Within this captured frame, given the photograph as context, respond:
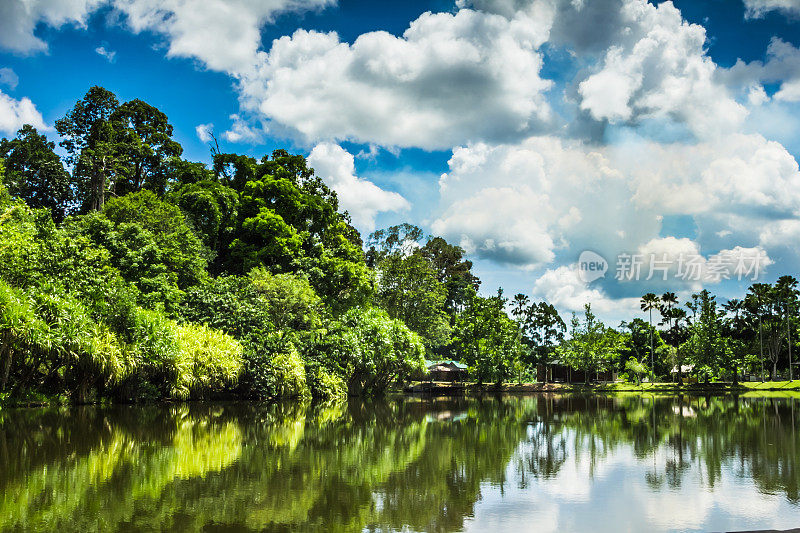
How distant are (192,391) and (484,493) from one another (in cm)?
2072

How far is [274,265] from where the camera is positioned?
116ft

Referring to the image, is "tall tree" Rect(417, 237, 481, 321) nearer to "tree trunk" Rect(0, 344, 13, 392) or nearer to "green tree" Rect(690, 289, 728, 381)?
"green tree" Rect(690, 289, 728, 381)

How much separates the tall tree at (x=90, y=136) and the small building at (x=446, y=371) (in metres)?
27.7

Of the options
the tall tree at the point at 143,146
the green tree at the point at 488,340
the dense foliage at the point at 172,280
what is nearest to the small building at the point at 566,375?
the green tree at the point at 488,340

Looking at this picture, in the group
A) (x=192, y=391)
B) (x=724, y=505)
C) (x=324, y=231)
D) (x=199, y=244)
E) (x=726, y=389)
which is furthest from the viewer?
(x=726, y=389)

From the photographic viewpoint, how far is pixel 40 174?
45250 mm

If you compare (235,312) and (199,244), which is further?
(199,244)

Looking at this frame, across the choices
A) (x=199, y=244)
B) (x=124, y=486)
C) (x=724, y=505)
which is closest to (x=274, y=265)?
(x=199, y=244)

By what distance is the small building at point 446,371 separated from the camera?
5078 cm

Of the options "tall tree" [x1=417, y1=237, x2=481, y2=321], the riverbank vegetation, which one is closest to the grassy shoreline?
the riverbank vegetation

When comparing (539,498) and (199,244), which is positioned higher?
(199,244)

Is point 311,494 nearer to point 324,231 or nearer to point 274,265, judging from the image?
point 274,265

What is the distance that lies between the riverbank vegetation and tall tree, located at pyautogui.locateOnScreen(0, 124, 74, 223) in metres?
0.13

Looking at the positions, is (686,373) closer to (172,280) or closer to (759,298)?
(759,298)
